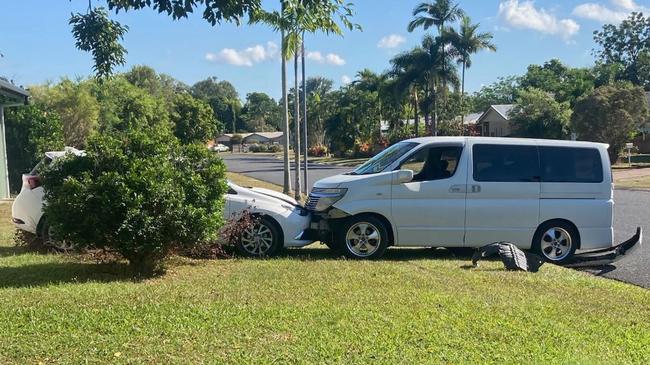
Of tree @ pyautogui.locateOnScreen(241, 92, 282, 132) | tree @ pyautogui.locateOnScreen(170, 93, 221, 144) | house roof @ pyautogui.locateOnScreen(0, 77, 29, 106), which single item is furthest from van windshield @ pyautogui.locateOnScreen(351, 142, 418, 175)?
tree @ pyautogui.locateOnScreen(241, 92, 282, 132)

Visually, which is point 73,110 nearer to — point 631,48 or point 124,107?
point 124,107

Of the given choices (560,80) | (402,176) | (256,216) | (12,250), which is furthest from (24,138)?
(560,80)

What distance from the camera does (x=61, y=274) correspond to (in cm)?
724

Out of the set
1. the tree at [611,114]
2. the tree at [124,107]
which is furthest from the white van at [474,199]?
the tree at [611,114]

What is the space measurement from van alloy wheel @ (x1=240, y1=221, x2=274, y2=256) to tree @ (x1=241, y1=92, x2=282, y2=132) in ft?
447

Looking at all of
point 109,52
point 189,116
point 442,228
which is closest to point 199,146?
point 109,52

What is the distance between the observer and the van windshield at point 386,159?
9727 mm

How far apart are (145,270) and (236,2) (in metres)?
3.64

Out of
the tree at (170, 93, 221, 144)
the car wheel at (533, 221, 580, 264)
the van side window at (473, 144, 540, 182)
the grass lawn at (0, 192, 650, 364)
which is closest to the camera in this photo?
Answer: the grass lawn at (0, 192, 650, 364)

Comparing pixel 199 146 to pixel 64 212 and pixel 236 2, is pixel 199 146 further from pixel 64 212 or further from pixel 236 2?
pixel 236 2

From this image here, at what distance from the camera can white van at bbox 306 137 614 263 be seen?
→ 9.36m

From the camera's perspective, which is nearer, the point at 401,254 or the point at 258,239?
the point at 258,239

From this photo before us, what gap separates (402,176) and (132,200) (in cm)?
407

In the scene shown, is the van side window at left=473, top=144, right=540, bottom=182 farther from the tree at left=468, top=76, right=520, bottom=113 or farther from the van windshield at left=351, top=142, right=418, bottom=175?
the tree at left=468, top=76, right=520, bottom=113
